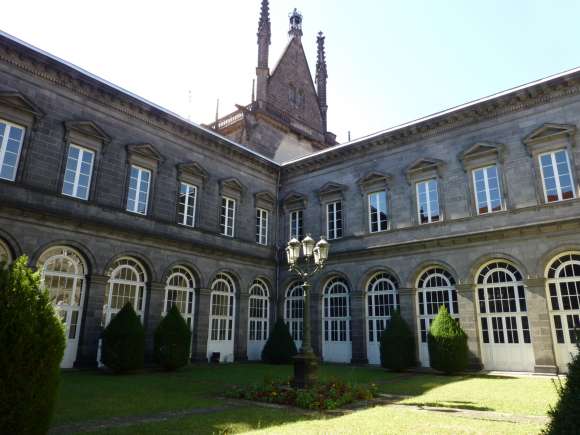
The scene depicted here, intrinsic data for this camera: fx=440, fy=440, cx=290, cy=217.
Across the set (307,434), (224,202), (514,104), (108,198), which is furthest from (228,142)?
(307,434)

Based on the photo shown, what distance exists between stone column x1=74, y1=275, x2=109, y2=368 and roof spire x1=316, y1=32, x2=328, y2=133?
23.1m

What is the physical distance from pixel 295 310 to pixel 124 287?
8.93 meters

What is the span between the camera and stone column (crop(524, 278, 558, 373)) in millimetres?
14891

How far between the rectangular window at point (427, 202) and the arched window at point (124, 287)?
39.3ft

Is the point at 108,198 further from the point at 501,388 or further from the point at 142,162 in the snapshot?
the point at 501,388

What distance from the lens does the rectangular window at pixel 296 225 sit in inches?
918

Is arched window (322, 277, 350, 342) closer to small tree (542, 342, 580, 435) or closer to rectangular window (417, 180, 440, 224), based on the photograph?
rectangular window (417, 180, 440, 224)

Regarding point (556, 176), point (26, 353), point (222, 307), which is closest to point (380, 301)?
point (222, 307)

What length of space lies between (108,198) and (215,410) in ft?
35.6

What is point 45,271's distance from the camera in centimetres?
1489

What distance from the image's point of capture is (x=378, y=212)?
2058 centimetres

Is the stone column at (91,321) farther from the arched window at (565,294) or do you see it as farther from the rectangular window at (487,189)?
the arched window at (565,294)

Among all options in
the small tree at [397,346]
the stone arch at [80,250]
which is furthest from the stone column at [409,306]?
the stone arch at [80,250]

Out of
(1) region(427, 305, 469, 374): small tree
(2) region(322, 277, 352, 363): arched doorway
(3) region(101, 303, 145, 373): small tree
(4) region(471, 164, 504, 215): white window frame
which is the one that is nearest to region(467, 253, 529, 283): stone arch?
(4) region(471, 164, 504, 215): white window frame
